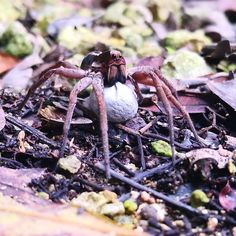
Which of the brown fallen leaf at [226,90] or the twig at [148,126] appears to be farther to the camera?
the brown fallen leaf at [226,90]

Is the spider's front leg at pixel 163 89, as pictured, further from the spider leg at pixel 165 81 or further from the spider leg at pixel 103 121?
the spider leg at pixel 103 121

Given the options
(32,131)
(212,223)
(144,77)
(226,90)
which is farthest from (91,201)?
(226,90)

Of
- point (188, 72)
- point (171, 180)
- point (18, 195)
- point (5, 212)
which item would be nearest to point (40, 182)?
point (18, 195)

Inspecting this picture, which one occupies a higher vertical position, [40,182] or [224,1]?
[224,1]

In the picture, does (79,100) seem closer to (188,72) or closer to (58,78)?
(58,78)

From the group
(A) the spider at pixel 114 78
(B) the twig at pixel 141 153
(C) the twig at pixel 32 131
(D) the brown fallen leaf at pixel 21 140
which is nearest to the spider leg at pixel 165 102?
(A) the spider at pixel 114 78
